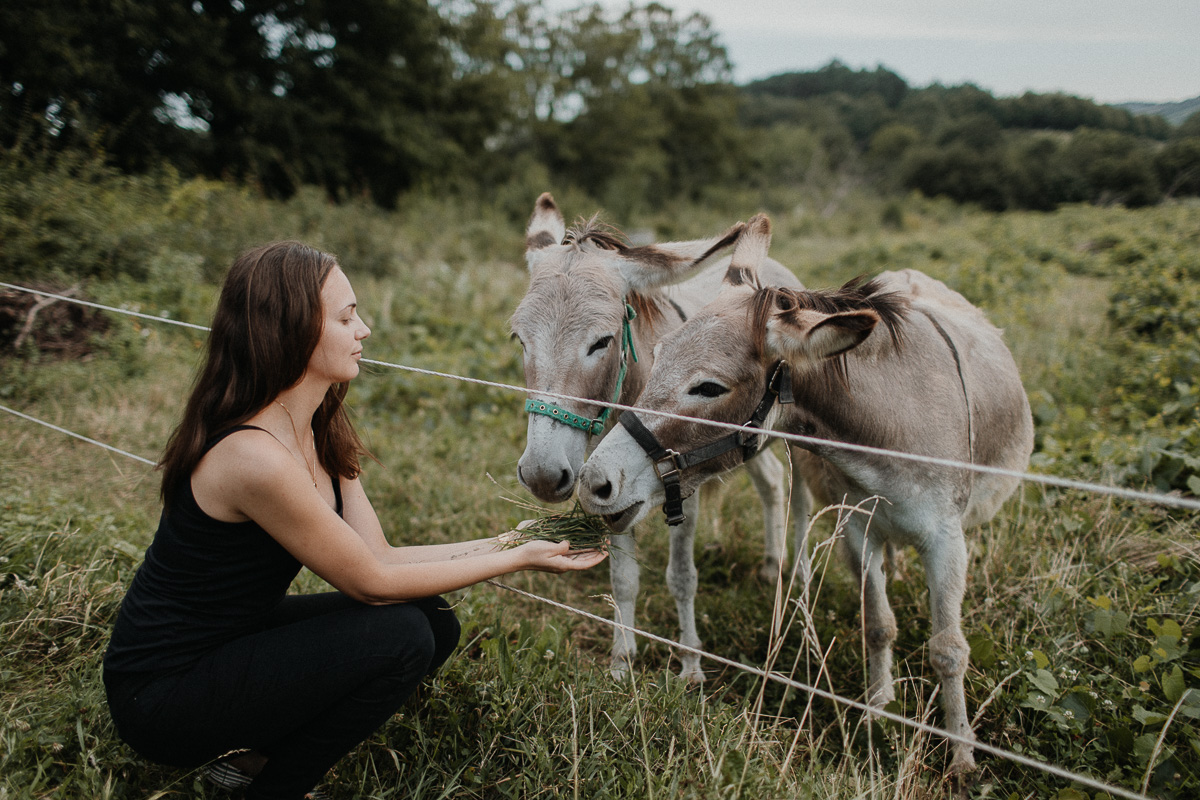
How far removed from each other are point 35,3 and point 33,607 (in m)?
13.4

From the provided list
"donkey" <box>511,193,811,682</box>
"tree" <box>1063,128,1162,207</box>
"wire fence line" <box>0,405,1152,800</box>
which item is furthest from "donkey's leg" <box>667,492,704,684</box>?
"tree" <box>1063,128,1162,207</box>

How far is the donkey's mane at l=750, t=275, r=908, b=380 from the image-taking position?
2178mm

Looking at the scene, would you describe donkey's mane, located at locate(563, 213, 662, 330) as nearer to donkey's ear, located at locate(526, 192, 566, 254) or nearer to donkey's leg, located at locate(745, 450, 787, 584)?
donkey's ear, located at locate(526, 192, 566, 254)

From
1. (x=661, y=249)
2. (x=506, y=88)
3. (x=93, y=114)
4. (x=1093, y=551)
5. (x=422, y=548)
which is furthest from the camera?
(x=506, y=88)

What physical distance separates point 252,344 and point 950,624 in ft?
9.23

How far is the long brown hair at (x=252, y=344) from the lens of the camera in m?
1.82

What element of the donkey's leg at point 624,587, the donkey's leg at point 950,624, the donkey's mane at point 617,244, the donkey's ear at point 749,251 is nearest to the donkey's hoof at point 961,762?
the donkey's leg at point 950,624

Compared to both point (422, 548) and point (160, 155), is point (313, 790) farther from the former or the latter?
point (160, 155)

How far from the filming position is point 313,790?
2.09m

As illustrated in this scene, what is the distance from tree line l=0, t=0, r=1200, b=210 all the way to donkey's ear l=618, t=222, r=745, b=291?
12.9 feet

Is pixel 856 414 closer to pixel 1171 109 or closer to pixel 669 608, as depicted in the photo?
pixel 669 608

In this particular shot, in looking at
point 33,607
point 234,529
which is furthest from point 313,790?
point 33,607

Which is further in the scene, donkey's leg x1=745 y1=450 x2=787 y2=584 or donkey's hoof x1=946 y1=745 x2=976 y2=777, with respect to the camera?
donkey's leg x1=745 y1=450 x2=787 y2=584

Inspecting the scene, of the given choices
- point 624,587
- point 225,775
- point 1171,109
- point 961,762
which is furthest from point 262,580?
point 1171,109
